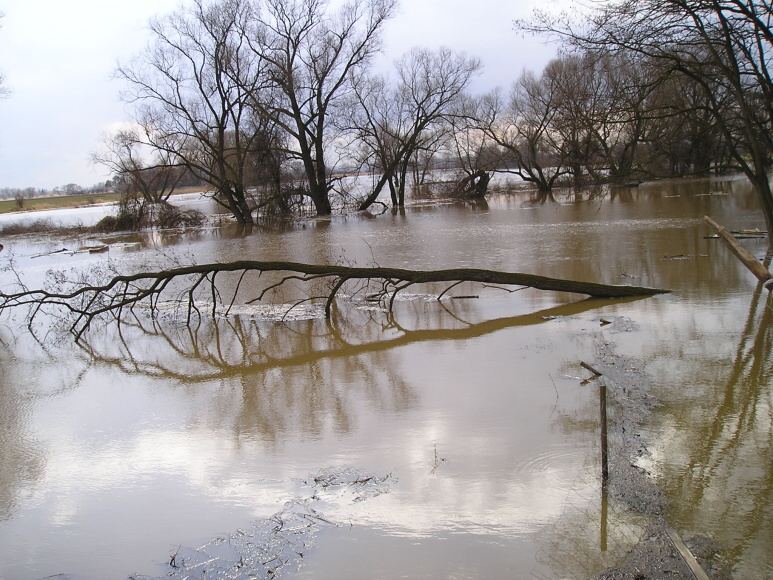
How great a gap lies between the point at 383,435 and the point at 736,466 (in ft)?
9.23

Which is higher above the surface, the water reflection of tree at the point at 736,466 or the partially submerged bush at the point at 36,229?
the partially submerged bush at the point at 36,229

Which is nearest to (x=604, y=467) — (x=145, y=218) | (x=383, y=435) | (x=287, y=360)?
(x=383, y=435)

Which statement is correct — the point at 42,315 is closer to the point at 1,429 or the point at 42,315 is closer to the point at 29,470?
the point at 1,429

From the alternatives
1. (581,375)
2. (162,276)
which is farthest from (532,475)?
(162,276)

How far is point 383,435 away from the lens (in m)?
6.15

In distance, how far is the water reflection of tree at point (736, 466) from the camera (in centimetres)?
423

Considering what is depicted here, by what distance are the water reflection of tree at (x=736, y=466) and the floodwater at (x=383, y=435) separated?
19mm

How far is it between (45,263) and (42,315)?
10.4 m

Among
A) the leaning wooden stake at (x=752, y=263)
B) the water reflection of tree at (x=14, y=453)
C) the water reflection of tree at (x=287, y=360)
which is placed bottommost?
the water reflection of tree at (x=14, y=453)

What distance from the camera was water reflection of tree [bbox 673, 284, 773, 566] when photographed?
4.23 m

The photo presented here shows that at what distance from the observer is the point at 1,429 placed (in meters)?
7.37

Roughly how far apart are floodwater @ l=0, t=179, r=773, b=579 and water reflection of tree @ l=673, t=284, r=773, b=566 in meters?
0.02

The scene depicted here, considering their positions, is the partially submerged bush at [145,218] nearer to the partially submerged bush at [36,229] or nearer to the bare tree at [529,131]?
the partially submerged bush at [36,229]

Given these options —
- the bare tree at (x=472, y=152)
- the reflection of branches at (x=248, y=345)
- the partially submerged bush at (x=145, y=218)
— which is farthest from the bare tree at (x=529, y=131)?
the reflection of branches at (x=248, y=345)
